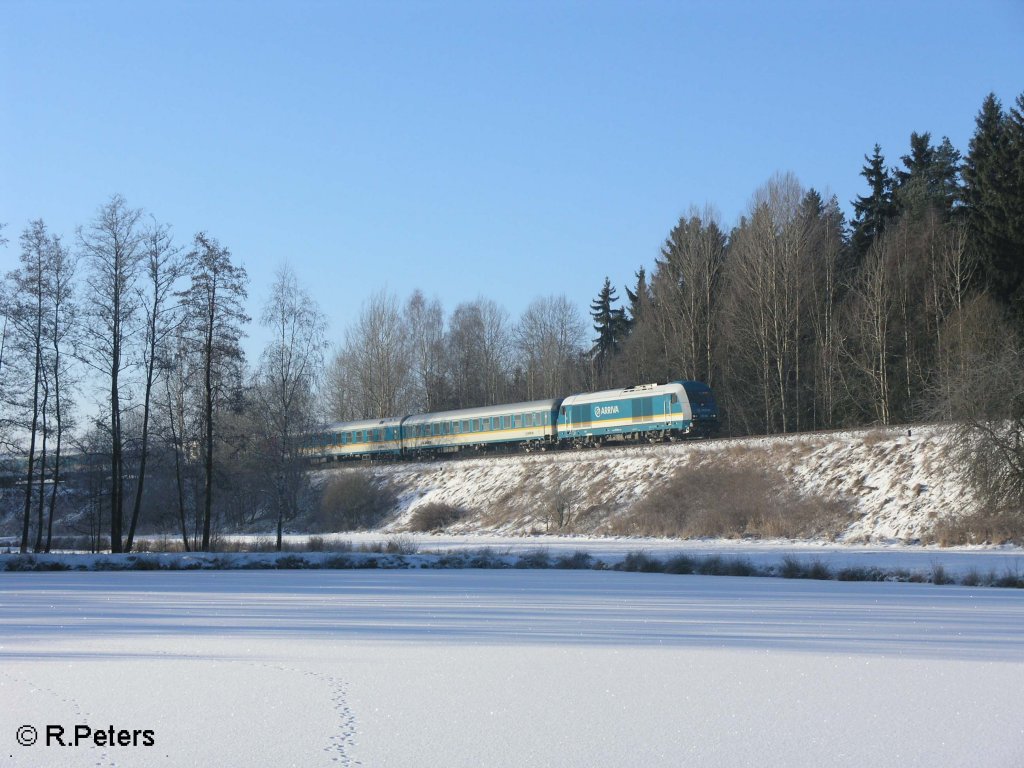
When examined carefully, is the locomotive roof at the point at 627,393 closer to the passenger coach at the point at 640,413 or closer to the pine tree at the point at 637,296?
the passenger coach at the point at 640,413

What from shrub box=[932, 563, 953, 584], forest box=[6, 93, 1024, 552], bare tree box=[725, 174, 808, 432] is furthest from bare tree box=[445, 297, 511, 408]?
shrub box=[932, 563, 953, 584]

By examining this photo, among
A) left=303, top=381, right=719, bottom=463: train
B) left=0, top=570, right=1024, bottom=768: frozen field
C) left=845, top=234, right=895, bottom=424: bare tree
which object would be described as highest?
left=845, top=234, right=895, bottom=424: bare tree

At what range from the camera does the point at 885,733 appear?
7637mm

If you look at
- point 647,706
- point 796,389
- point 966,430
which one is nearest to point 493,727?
point 647,706

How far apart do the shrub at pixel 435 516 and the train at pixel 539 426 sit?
19.0 ft

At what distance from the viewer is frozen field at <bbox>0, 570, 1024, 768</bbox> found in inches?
282

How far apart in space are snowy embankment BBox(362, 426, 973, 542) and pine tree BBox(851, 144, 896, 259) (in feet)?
77.8

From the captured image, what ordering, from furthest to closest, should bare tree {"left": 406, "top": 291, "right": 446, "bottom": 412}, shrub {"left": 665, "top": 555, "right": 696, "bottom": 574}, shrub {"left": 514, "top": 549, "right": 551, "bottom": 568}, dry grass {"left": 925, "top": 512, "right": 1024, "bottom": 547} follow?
bare tree {"left": 406, "top": 291, "right": 446, "bottom": 412}
dry grass {"left": 925, "top": 512, "right": 1024, "bottom": 547}
shrub {"left": 514, "top": 549, "right": 551, "bottom": 568}
shrub {"left": 665, "top": 555, "right": 696, "bottom": 574}

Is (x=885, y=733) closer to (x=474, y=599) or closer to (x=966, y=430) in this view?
(x=474, y=599)

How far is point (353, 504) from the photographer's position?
177ft

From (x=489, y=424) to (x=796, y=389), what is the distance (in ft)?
56.1

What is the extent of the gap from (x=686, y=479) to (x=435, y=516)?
1391cm

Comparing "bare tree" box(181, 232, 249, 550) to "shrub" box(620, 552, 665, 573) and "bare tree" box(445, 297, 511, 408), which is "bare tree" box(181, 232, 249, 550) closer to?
"shrub" box(620, 552, 665, 573)

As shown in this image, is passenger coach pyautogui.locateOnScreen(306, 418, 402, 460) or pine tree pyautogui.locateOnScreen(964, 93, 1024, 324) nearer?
pine tree pyautogui.locateOnScreen(964, 93, 1024, 324)
